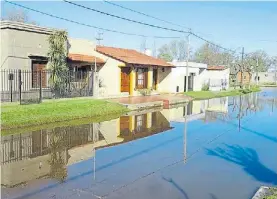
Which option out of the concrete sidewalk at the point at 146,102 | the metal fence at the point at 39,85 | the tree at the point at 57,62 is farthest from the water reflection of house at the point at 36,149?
the concrete sidewalk at the point at 146,102

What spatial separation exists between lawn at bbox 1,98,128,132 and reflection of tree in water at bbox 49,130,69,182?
201 cm

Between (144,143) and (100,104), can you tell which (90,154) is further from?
(100,104)

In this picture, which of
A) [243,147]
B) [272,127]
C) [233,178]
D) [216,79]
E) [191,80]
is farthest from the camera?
[216,79]

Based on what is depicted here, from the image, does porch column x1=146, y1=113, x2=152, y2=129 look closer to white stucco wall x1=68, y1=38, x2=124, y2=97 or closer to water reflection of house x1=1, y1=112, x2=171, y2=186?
water reflection of house x1=1, y1=112, x2=171, y2=186

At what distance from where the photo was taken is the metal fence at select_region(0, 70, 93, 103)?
61.9 ft

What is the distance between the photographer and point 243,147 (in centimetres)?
1194

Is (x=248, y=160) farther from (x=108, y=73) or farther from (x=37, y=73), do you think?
(x=108, y=73)

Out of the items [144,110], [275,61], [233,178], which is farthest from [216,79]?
[275,61]

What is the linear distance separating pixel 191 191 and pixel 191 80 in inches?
1395

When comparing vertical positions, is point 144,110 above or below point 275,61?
below

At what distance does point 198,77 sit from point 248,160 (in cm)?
3423

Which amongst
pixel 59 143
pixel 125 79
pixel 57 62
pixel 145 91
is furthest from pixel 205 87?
pixel 59 143

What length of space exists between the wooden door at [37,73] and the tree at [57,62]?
1.52ft

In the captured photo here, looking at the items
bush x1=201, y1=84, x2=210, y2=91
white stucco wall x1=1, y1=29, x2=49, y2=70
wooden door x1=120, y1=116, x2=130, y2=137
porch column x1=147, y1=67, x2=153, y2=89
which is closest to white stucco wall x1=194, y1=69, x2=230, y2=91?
bush x1=201, y1=84, x2=210, y2=91
